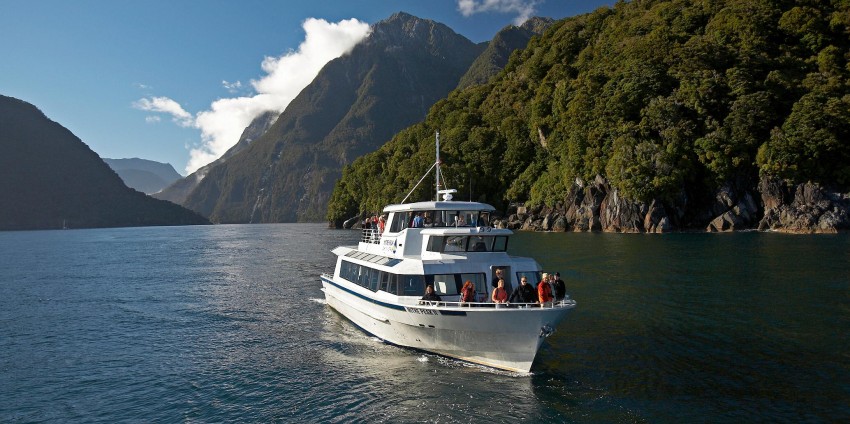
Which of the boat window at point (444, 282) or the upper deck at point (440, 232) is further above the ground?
the upper deck at point (440, 232)

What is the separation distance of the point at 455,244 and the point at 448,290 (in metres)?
2.27

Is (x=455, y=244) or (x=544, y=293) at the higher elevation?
(x=455, y=244)

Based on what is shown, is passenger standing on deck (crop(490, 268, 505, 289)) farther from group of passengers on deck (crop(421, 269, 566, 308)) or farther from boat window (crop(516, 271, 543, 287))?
boat window (crop(516, 271, 543, 287))

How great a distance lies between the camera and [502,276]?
19.9 meters

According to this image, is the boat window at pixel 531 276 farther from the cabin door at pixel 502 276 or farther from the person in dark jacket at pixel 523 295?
the person in dark jacket at pixel 523 295

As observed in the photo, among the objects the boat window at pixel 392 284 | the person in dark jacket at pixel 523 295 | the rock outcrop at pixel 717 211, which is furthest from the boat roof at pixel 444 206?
the rock outcrop at pixel 717 211

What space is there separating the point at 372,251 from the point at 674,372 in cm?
1520

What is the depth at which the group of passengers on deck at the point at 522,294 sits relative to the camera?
17.0 m

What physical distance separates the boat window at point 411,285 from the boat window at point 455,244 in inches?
78.6

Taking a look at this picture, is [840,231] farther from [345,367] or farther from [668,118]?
[345,367]

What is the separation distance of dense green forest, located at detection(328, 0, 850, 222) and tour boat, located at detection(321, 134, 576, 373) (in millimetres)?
69450

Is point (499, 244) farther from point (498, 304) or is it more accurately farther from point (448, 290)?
point (498, 304)

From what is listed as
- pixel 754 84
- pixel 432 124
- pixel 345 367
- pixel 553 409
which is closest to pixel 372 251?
pixel 345 367

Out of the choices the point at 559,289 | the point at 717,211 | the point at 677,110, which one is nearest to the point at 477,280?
the point at 559,289
